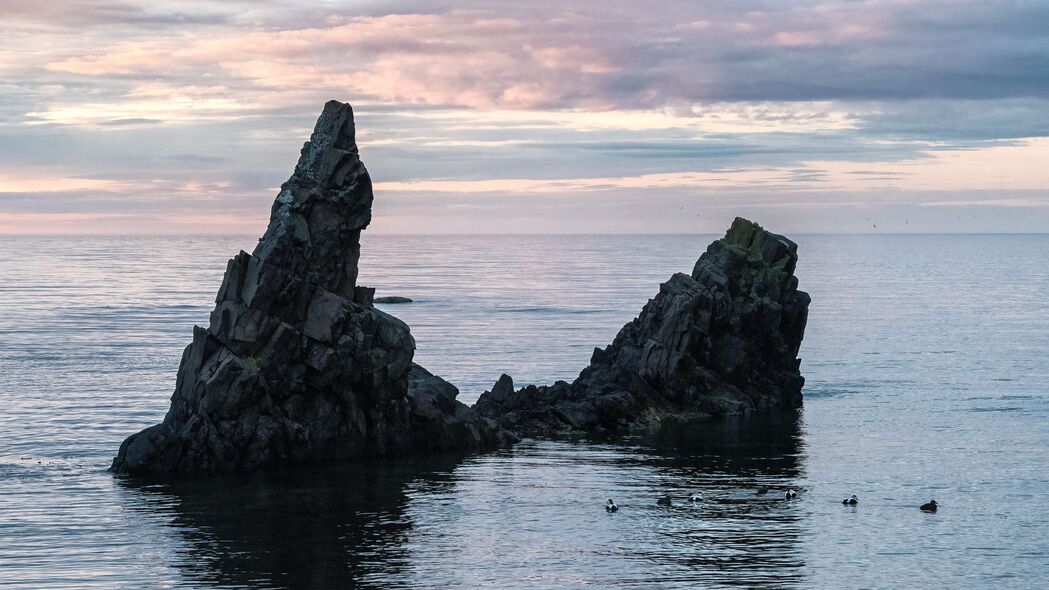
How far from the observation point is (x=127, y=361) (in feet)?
352

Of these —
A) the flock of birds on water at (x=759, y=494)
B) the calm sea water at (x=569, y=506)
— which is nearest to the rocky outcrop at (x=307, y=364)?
the calm sea water at (x=569, y=506)

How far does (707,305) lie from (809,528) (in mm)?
33821

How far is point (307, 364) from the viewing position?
64.3 m

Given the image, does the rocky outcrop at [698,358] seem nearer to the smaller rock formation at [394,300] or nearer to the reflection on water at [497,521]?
the reflection on water at [497,521]

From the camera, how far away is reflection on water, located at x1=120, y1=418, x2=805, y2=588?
152 ft

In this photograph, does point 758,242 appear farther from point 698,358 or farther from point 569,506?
point 569,506

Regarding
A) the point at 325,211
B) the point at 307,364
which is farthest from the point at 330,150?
the point at 307,364

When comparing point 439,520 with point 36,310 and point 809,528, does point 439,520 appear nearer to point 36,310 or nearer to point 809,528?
point 809,528

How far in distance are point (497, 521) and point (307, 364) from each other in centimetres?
1541

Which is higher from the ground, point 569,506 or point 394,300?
point 394,300

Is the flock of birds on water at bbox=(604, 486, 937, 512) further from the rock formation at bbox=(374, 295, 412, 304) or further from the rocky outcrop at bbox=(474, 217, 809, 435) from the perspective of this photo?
the rock formation at bbox=(374, 295, 412, 304)

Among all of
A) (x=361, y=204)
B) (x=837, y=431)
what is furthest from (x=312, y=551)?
(x=837, y=431)

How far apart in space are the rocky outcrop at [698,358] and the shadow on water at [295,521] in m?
13.4

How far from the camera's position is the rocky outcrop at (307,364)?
6178 centimetres
